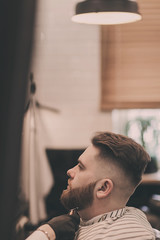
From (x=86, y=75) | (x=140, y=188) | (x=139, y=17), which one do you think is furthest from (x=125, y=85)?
(x=139, y=17)

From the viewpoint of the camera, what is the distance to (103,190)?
1.33m

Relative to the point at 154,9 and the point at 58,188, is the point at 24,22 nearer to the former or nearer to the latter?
the point at 58,188

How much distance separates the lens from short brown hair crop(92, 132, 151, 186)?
1.27m

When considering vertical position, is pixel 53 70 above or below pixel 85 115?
above

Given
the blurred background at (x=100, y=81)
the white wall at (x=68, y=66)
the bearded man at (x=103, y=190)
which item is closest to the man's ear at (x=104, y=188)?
Answer: the bearded man at (x=103, y=190)

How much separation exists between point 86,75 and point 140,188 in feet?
3.84

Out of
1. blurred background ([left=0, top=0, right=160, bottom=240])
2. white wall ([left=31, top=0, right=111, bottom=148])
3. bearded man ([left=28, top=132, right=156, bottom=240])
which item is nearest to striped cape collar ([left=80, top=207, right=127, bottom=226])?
bearded man ([left=28, top=132, right=156, bottom=240])

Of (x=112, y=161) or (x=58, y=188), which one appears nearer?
(x=112, y=161)

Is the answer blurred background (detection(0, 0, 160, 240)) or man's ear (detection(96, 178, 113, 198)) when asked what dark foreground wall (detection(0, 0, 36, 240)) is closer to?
man's ear (detection(96, 178, 113, 198))

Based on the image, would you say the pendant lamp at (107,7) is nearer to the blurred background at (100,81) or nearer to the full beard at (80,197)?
the full beard at (80,197)

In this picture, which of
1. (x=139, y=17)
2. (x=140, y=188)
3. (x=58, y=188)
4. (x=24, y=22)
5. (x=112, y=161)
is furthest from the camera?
(x=140, y=188)

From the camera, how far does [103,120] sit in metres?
4.14

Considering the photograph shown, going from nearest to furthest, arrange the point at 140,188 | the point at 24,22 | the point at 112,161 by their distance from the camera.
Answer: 1. the point at 24,22
2. the point at 112,161
3. the point at 140,188

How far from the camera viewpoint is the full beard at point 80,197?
1332 millimetres
